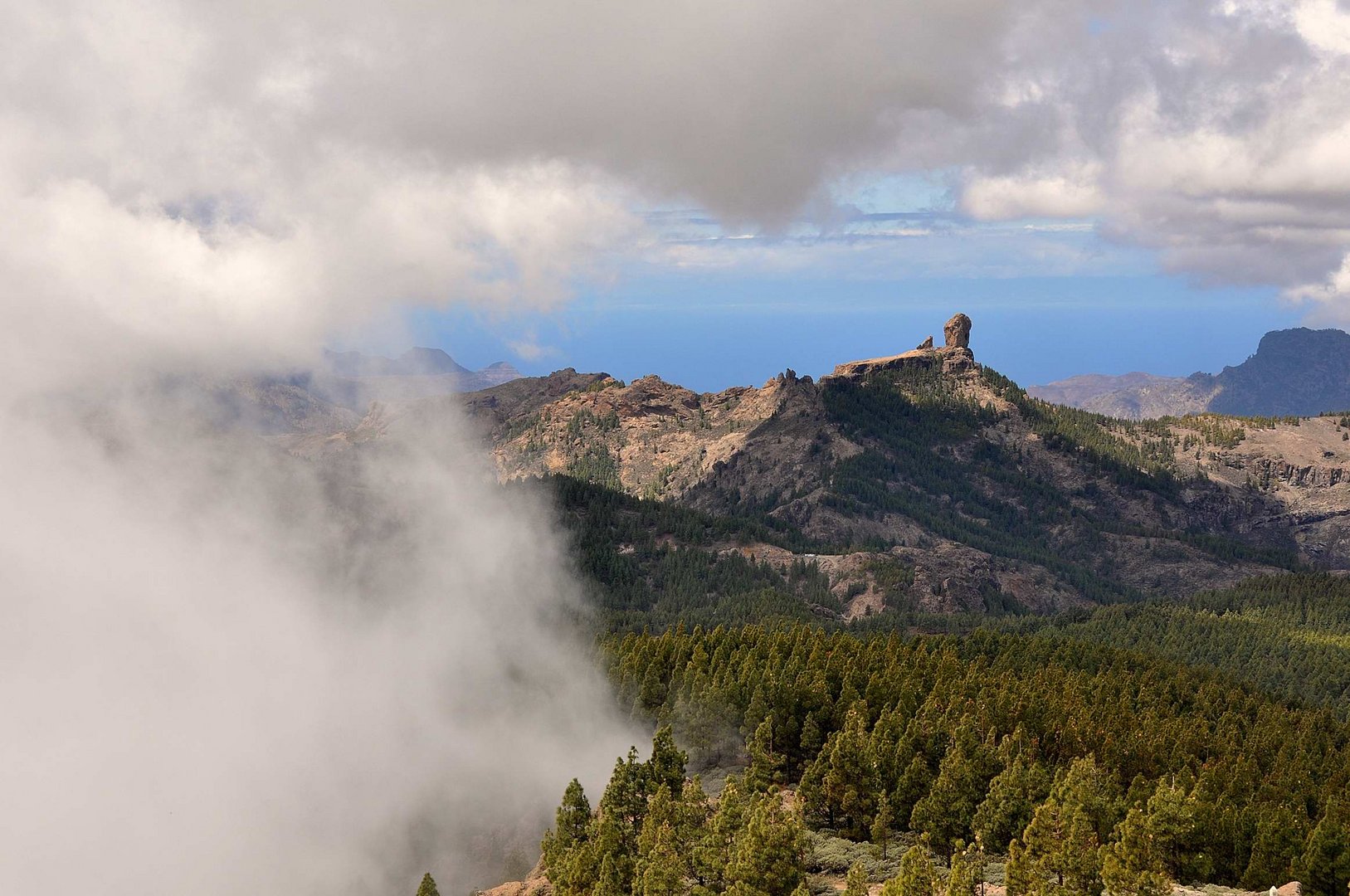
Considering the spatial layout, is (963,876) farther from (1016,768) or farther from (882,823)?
(1016,768)

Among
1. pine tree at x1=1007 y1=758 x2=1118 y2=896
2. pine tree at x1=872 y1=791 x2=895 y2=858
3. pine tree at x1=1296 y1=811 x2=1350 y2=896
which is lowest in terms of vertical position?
pine tree at x1=1296 y1=811 x2=1350 y2=896

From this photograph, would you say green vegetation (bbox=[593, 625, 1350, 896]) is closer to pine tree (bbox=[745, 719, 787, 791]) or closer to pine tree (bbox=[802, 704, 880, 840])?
pine tree (bbox=[802, 704, 880, 840])

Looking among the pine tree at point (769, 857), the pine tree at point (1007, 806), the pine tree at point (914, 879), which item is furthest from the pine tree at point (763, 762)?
the pine tree at point (914, 879)

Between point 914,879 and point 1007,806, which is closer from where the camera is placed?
point 914,879

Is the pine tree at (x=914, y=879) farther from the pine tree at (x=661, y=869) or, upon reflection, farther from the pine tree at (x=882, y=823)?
the pine tree at (x=882, y=823)

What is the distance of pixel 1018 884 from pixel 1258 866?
3990 centimetres

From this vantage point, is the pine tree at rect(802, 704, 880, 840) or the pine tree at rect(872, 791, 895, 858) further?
the pine tree at rect(802, 704, 880, 840)

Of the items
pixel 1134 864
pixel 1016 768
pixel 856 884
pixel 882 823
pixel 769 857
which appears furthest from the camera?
pixel 1016 768

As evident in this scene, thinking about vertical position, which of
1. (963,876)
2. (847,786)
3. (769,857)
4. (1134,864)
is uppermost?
(963,876)

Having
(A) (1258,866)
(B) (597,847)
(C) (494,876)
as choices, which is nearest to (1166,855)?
(A) (1258,866)

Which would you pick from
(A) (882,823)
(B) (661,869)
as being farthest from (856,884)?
(A) (882,823)

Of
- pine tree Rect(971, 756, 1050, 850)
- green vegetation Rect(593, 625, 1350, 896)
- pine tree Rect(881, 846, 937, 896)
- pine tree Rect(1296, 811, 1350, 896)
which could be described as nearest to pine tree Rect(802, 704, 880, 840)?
green vegetation Rect(593, 625, 1350, 896)

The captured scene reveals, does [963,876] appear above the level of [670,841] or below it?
above

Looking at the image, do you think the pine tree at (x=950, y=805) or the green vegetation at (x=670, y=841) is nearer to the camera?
the green vegetation at (x=670, y=841)
